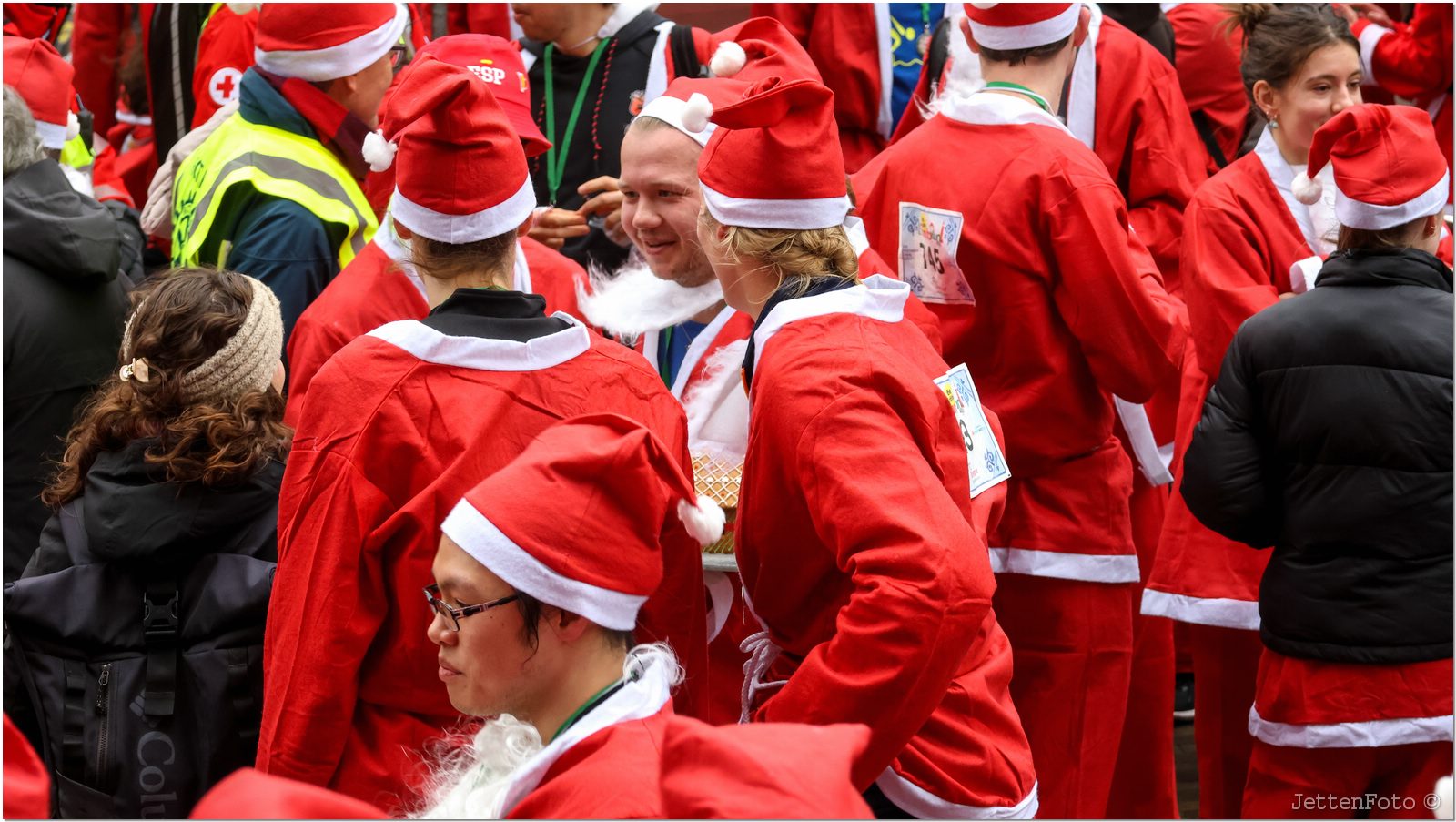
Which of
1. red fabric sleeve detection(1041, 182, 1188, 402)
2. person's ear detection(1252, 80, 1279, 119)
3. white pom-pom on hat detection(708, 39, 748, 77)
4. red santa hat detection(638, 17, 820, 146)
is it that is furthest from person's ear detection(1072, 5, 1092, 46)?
white pom-pom on hat detection(708, 39, 748, 77)

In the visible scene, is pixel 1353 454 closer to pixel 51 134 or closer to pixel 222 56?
pixel 51 134

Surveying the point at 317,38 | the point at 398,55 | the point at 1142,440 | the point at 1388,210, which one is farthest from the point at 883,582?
the point at 398,55

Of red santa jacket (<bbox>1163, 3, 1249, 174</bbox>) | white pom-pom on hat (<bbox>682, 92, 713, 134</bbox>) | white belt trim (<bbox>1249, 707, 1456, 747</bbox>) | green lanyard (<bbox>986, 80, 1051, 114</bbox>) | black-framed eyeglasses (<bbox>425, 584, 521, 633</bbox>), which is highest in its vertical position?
white pom-pom on hat (<bbox>682, 92, 713, 134</bbox>)

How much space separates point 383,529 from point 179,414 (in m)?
0.70

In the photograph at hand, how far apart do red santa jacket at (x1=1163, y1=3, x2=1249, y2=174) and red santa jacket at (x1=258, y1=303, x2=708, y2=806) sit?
3.90 metres

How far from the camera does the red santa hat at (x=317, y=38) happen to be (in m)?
4.20

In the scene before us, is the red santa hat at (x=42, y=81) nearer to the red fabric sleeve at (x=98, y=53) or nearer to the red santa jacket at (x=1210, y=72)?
the red fabric sleeve at (x=98, y=53)

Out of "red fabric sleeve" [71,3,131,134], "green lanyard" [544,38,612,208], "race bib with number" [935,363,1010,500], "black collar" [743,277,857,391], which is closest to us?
"black collar" [743,277,857,391]

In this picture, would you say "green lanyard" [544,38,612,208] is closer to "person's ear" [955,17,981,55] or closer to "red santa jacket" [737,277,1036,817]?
"person's ear" [955,17,981,55]

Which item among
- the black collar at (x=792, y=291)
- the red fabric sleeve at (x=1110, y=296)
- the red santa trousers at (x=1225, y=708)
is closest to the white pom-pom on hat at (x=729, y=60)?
the black collar at (x=792, y=291)

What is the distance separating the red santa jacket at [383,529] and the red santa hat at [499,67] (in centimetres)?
141

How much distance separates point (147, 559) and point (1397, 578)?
2.53 meters

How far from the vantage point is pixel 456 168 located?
2.88 metres

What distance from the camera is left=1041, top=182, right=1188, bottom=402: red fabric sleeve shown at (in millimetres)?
3783
